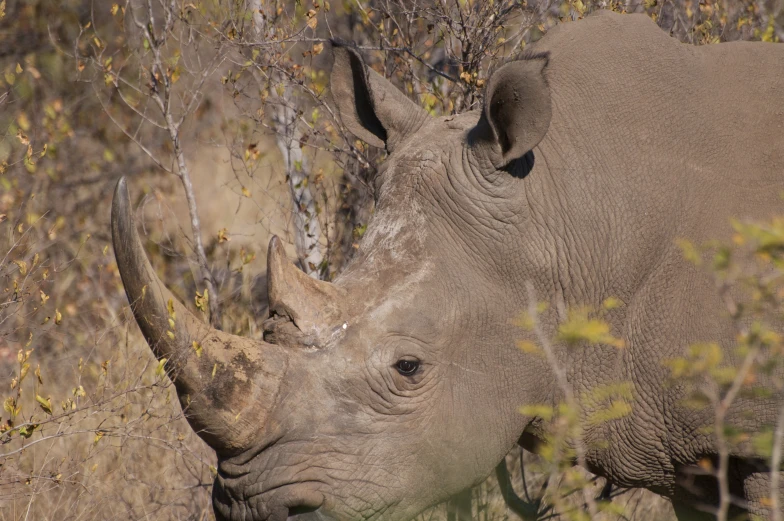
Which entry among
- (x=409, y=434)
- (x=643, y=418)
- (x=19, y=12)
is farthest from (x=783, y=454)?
(x=19, y=12)

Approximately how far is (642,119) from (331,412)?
6.64ft

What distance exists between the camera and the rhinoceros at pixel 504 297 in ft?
14.0

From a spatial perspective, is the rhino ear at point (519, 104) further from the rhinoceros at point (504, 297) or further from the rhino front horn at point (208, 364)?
the rhino front horn at point (208, 364)

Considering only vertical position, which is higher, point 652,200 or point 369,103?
point 652,200

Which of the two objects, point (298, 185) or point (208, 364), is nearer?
point (208, 364)

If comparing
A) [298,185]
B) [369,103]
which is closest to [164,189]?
[298,185]

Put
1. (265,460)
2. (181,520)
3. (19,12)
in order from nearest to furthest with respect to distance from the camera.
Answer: (265,460) < (181,520) < (19,12)

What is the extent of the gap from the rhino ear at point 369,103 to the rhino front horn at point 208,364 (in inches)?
59.5

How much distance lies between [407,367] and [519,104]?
127 cm

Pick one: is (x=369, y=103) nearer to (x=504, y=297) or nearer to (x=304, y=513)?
(x=504, y=297)

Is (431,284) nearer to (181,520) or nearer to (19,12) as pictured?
(181,520)

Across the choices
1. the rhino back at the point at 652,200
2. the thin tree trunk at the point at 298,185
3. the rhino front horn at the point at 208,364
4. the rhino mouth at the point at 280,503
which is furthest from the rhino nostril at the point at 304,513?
the thin tree trunk at the point at 298,185

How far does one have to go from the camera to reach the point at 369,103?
541cm

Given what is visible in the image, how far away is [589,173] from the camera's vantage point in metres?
4.71
